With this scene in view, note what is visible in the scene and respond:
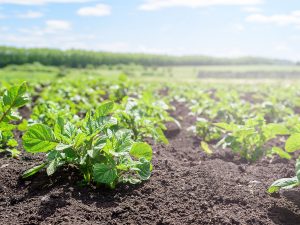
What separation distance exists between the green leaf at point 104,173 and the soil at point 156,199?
0.17m

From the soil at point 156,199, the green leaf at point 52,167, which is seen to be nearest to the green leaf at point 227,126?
the soil at point 156,199

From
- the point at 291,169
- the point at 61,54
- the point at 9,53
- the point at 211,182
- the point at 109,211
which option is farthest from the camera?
the point at 61,54

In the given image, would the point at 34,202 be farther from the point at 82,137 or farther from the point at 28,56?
the point at 28,56

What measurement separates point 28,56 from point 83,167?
144 ft

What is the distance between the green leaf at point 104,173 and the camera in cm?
275

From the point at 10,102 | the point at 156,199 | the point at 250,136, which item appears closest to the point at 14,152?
the point at 10,102

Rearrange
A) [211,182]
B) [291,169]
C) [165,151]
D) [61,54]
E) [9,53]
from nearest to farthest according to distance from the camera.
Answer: [211,182] → [291,169] → [165,151] → [9,53] → [61,54]

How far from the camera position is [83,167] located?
2979 mm

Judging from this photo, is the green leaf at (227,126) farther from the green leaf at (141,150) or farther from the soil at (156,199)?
the green leaf at (141,150)

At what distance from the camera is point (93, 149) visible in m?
2.76

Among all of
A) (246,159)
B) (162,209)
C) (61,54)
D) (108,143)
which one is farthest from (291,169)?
(61,54)

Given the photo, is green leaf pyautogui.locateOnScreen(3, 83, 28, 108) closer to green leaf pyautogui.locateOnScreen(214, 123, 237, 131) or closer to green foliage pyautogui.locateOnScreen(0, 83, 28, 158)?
green foliage pyautogui.locateOnScreen(0, 83, 28, 158)

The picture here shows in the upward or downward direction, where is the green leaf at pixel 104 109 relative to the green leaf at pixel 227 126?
upward

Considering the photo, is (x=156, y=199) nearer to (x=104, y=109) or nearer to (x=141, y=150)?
(x=141, y=150)
